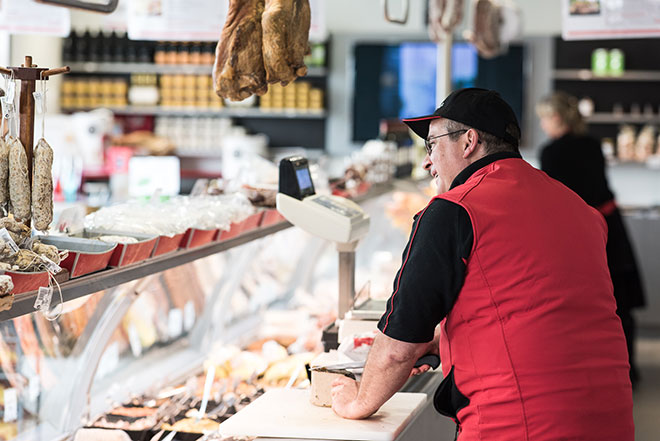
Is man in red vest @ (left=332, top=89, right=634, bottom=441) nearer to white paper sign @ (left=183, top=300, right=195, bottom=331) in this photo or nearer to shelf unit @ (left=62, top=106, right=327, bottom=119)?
white paper sign @ (left=183, top=300, right=195, bottom=331)

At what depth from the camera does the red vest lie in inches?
77.7

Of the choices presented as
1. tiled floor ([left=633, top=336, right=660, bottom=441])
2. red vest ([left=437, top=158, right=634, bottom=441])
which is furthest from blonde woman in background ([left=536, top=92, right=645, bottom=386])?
red vest ([left=437, top=158, right=634, bottom=441])

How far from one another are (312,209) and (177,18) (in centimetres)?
339

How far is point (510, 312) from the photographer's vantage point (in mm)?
1979

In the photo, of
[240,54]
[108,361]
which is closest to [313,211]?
[240,54]

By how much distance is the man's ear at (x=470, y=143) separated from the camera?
214cm

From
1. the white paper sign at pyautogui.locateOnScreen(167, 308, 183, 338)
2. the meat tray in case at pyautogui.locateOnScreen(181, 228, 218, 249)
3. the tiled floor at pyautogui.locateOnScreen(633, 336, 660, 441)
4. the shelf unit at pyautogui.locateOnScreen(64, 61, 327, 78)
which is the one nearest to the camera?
the meat tray in case at pyautogui.locateOnScreen(181, 228, 218, 249)

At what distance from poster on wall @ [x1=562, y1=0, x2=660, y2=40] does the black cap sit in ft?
11.9

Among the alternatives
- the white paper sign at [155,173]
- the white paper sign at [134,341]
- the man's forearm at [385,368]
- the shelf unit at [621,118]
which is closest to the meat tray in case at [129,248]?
the man's forearm at [385,368]

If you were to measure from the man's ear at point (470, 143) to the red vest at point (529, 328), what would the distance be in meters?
0.10

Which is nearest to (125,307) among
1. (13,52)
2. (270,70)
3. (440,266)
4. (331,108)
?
(270,70)

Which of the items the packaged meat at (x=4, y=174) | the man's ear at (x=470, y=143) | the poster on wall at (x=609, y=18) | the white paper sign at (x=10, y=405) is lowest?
the white paper sign at (x=10, y=405)

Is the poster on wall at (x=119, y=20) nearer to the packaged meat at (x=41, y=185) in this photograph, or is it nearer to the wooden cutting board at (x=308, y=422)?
the packaged meat at (x=41, y=185)

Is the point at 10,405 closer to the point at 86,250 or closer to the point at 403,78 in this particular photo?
the point at 86,250
